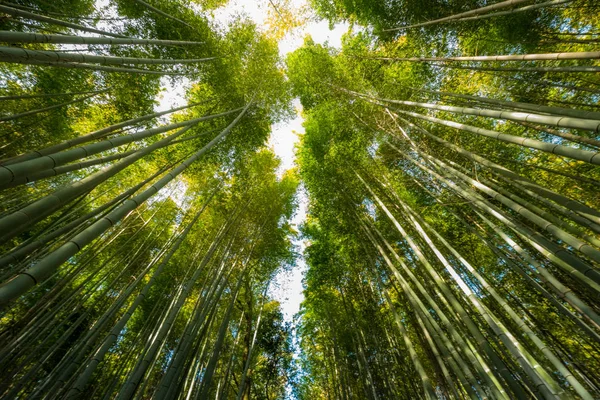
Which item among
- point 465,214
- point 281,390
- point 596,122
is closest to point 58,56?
point 596,122

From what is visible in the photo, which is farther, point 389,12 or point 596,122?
point 389,12

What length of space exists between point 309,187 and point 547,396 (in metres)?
4.79

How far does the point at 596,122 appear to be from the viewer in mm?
1363

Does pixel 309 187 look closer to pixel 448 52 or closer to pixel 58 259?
pixel 448 52

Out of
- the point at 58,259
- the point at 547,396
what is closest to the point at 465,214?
the point at 547,396

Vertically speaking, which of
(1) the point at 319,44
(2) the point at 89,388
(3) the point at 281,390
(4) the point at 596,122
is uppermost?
(1) the point at 319,44

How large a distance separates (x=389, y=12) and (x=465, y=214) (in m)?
3.69

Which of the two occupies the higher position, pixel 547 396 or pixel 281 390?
pixel 281 390

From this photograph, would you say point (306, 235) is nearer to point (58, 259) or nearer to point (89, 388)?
point (89, 388)

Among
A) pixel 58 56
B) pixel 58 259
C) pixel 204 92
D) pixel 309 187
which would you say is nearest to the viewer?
pixel 58 259

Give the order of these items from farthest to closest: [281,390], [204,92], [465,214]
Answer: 1. [281,390]
2. [204,92]
3. [465,214]

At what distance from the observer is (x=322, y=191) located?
18.7ft

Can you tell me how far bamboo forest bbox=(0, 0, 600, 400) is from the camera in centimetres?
229

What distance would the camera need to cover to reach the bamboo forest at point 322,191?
7.52 ft
